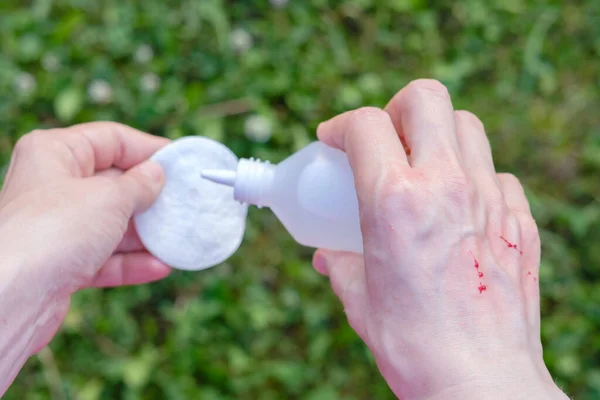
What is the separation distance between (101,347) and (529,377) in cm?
115

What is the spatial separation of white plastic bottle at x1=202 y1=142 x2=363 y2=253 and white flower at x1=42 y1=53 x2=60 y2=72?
0.95 metres

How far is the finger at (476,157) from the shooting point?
83cm

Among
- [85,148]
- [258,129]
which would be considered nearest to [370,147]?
[85,148]

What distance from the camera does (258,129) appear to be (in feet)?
5.17

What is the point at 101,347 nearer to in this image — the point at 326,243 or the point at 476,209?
the point at 326,243

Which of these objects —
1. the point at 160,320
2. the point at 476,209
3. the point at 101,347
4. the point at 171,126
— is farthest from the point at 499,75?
the point at 101,347

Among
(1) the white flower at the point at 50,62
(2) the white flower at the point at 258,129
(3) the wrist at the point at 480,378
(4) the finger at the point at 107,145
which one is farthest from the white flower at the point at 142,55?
(3) the wrist at the point at 480,378

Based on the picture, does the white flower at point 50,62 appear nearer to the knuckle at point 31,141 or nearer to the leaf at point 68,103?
the leaf at point 68,103

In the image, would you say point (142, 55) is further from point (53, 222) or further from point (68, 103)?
point (53, 222)

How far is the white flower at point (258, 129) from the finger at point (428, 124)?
753 mm

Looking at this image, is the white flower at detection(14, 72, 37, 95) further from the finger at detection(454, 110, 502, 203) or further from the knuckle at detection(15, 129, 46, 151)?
the finger at detection(454, 110, 502, 203)

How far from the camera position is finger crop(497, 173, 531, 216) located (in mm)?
921

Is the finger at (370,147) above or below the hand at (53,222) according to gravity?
above

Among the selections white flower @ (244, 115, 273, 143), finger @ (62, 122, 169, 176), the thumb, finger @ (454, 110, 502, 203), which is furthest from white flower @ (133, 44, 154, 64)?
finger @ (454, 110, 502, 203)
